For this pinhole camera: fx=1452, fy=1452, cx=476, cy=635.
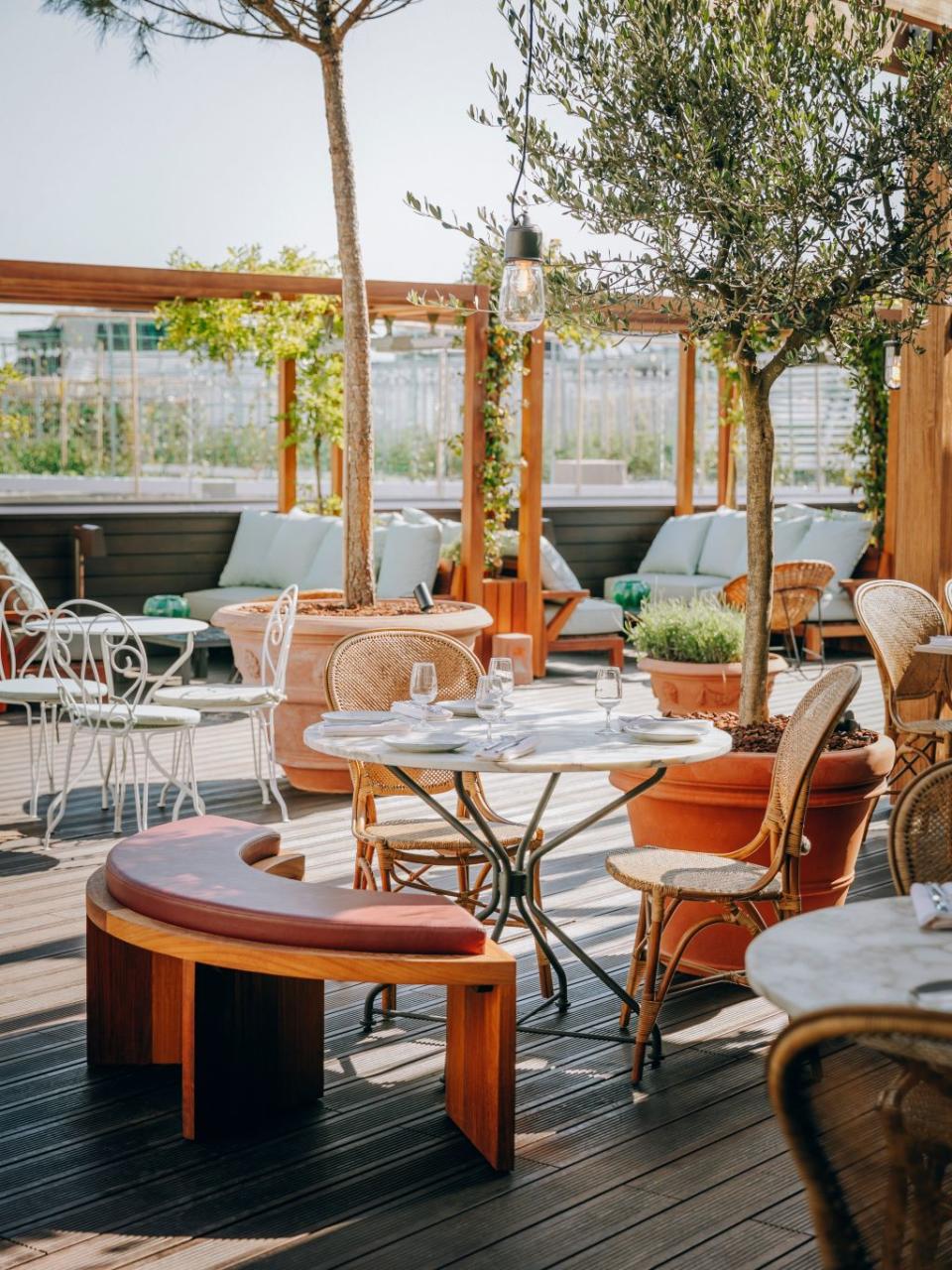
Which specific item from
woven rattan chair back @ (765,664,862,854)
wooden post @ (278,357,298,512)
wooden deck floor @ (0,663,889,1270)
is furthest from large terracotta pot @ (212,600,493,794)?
wooden post @ (278,357,298,512)

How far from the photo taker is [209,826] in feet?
12.1

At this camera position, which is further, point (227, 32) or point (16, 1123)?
point (227, 32)

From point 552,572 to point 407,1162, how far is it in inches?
281

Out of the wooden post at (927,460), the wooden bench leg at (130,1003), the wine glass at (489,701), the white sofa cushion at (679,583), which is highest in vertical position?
the wooden post at (927,460)

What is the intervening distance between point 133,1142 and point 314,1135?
372 millimetres

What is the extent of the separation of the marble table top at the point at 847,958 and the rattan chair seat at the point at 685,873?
1.29m

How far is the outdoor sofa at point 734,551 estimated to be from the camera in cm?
1092

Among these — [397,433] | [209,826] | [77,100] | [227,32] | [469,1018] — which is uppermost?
[77,100]

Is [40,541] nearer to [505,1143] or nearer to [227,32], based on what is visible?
[227,32]

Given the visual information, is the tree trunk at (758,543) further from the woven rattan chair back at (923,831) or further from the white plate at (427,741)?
the woven rattan chair back at (923,831)

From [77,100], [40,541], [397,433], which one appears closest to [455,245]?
[397,433]

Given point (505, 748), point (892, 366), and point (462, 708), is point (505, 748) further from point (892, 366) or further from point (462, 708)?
point (892, 366)

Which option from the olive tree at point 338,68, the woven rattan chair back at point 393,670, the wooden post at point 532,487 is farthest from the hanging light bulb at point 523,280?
the wooden post at point 532,487

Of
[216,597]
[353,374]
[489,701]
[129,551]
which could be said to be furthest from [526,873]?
[129,551]
